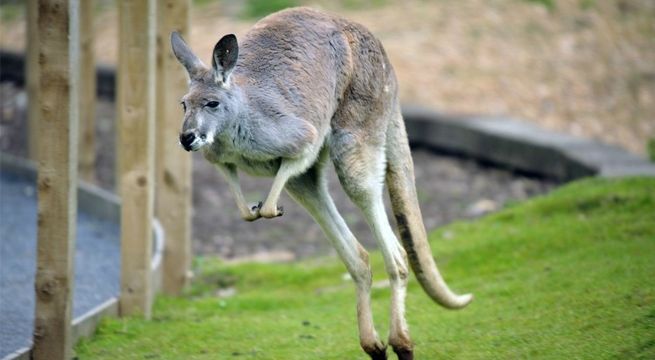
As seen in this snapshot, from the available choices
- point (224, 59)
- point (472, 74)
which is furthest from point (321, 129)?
point (472, 74)

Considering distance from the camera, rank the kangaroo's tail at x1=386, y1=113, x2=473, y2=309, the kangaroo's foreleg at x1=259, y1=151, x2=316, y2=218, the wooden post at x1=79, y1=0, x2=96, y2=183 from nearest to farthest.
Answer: the kangaroo's foreleg at x1=259, y1=151, x2=316, y2=218 → the kangaroo's tail at x1=386, y1=113, x2=473, y2=309 → the wooden post at x1=79, y1=0, x2=96, y2=183

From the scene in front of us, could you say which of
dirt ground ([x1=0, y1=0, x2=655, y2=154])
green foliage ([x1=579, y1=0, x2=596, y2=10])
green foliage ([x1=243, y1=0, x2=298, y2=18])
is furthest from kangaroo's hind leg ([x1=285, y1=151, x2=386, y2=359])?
green foliage ([x1=579, y1=0, x2=596, y2=10])

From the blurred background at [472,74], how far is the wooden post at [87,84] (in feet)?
4.08

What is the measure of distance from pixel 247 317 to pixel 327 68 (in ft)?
7.58

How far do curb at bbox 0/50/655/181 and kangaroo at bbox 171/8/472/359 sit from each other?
432cm

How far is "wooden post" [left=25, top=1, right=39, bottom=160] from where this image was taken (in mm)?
10281

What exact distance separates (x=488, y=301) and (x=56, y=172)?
2.96 m

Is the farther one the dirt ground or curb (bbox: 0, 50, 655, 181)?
the dirt ground

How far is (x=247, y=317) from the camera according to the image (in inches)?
284

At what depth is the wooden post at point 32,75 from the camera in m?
10.3

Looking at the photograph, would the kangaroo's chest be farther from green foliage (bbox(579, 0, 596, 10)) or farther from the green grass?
green foliage (bbox(579, 0, 596, 10))

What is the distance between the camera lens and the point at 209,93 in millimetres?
5062

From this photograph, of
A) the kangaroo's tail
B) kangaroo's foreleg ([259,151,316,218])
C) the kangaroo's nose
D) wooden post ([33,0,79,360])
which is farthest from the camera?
the kangaroo's tail

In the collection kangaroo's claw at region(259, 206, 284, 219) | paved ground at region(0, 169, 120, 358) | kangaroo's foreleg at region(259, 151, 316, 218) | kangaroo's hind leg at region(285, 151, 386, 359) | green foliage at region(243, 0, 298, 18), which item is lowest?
paved ground at region(0, 169, 120, 358)
